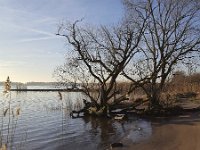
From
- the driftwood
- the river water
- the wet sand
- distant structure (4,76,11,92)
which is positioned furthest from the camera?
the driftwood

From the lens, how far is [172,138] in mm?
16641

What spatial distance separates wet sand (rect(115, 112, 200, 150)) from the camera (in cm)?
1461

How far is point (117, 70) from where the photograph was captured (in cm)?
2692

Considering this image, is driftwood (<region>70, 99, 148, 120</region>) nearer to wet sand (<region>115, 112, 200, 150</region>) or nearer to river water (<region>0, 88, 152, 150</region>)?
river water (<region>0, 88, 152, 150</region>)

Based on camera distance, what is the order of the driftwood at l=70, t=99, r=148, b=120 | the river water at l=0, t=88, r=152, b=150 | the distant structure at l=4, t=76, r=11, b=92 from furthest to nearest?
1. the driftwood at l=70, t=99, r=148, b=120
2. the river water at l=0, t=88, r=152, b=150
3. the distant structure at l=4, t=76, r=11, b=92

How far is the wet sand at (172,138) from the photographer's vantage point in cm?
1461

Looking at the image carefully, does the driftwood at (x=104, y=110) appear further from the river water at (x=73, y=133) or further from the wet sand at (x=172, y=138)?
the wet sand at (x=172, y=138)

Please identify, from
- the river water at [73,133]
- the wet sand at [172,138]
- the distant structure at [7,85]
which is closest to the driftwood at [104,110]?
the river water at [73,133]

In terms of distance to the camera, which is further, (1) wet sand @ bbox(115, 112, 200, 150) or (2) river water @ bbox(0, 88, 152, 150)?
(2) river water @ bbox(0, 88, 152, 150)

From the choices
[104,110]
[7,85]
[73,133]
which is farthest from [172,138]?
[104,110]

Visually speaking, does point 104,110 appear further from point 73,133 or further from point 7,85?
point 7,85

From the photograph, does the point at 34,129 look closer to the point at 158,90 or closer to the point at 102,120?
the point at 102,120

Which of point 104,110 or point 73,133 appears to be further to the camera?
point 104,110

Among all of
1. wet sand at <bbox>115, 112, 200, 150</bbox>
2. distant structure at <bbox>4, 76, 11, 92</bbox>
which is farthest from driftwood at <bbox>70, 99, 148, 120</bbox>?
distant structure at <bbox>4, 76, 11, 92</bbox>
